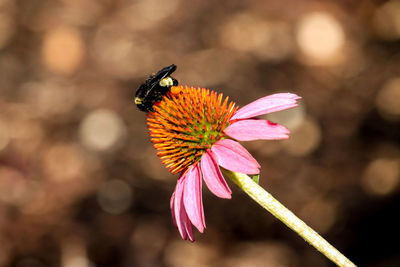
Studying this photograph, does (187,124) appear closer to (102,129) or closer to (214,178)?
(214,178)

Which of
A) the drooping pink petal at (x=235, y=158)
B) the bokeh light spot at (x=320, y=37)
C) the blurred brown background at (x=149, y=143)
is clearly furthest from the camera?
the bokeh light spot at (x=320, y=37)

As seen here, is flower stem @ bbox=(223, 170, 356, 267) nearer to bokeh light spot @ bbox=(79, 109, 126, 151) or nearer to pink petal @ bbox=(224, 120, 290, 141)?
pink petal @ bbox=(224, 120, 290, 141)

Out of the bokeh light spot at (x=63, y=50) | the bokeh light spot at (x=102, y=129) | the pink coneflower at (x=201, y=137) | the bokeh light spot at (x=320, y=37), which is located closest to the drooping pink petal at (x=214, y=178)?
the pink coneflower at (x=201, y=137)

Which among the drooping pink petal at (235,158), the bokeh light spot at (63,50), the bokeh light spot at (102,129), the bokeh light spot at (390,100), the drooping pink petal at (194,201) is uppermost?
the drooping pink petal at (235,158)

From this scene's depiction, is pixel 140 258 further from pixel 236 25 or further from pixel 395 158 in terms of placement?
pixel 236 25

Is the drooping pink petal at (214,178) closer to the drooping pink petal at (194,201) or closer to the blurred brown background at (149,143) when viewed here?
the drooping pink petal at (194,201)

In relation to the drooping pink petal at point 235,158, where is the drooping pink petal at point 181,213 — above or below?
below

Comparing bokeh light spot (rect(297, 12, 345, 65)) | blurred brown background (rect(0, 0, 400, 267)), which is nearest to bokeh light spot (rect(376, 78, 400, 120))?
blurred brown background (rect(0, 0, 400, 267))

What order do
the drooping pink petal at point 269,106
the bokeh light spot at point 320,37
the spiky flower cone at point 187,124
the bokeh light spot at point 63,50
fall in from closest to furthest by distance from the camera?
the drooping pink petal at point 269,106 → the spiky flower cone at point 187,124 → the bokeh light spot at point 320,37 → the bokeh light spot at point 63,50

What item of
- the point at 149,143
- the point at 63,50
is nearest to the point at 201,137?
the point at 149,143
